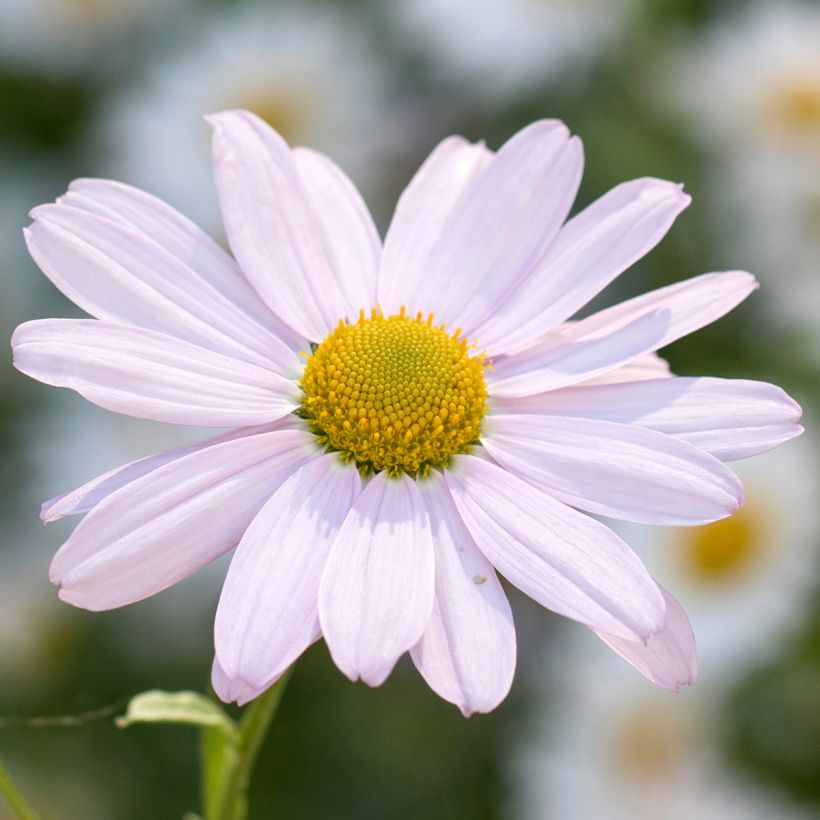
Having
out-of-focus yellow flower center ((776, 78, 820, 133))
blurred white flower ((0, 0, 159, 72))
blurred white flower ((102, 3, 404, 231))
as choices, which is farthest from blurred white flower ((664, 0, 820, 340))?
blurred white flower ((0, 0, 159, 72))

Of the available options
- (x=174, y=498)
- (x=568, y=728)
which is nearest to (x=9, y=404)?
(x=568, y=728)

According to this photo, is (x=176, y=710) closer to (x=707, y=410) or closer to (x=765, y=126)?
(x=707, y=410)

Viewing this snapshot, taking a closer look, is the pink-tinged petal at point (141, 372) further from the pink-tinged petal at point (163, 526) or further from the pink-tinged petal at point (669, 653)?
the pink-tinged petal at point (669, 653)

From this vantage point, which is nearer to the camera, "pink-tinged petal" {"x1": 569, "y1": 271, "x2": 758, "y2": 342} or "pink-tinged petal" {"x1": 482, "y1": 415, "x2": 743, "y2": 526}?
"pink-tinged petal" {"x1": 482, "y1": 415, "x2": 743, "y2": 526}

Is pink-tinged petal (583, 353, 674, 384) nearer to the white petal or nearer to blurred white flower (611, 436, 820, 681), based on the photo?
the white petal

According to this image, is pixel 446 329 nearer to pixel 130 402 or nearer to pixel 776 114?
pixel 130 402

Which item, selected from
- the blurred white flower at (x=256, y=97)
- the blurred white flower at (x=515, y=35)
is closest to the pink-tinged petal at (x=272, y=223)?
the blurred white flower at (x=256, y=97)
